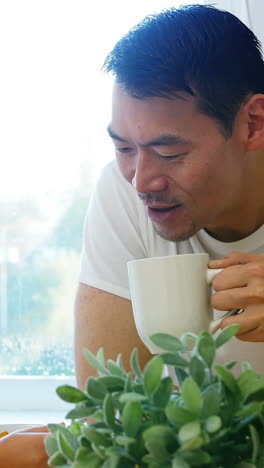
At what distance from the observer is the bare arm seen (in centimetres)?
128

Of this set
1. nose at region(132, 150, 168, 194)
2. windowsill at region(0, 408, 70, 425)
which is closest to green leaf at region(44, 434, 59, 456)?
nose at region(132, 150, 168, 194)

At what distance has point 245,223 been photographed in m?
1.35

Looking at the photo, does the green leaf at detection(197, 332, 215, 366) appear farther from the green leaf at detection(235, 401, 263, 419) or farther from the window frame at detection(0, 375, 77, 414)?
the window frame at detection(0, 375, 77, 414)

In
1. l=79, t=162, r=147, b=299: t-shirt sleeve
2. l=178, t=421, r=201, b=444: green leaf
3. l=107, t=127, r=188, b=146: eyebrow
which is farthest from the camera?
l=79, t=162, r=147, b=299: t-shirt sleeve

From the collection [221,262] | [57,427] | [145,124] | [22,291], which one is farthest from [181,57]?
[22,291]

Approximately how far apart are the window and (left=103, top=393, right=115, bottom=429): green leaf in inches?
60.6

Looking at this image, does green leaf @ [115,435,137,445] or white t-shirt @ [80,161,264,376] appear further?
white t-shirt @ [80,161,264,376]

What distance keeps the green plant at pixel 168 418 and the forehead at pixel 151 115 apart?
66cm

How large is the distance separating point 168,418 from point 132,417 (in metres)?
0.02

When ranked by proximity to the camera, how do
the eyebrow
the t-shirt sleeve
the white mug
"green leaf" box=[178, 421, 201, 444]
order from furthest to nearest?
the t-shirt sleeve, the eyebrow, the white mug, "green leaf" box=[178, 421, 201, 444]

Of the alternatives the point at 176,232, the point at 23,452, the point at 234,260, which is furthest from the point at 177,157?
the point at 23,452

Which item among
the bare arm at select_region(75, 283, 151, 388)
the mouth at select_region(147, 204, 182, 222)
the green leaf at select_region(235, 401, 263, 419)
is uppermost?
the mouth at select_region(147, 204, 182, 222)

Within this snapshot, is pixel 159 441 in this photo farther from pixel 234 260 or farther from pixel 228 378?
pixel 234 260

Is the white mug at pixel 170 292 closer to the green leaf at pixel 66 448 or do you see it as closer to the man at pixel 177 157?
the man at pixel 177 157
